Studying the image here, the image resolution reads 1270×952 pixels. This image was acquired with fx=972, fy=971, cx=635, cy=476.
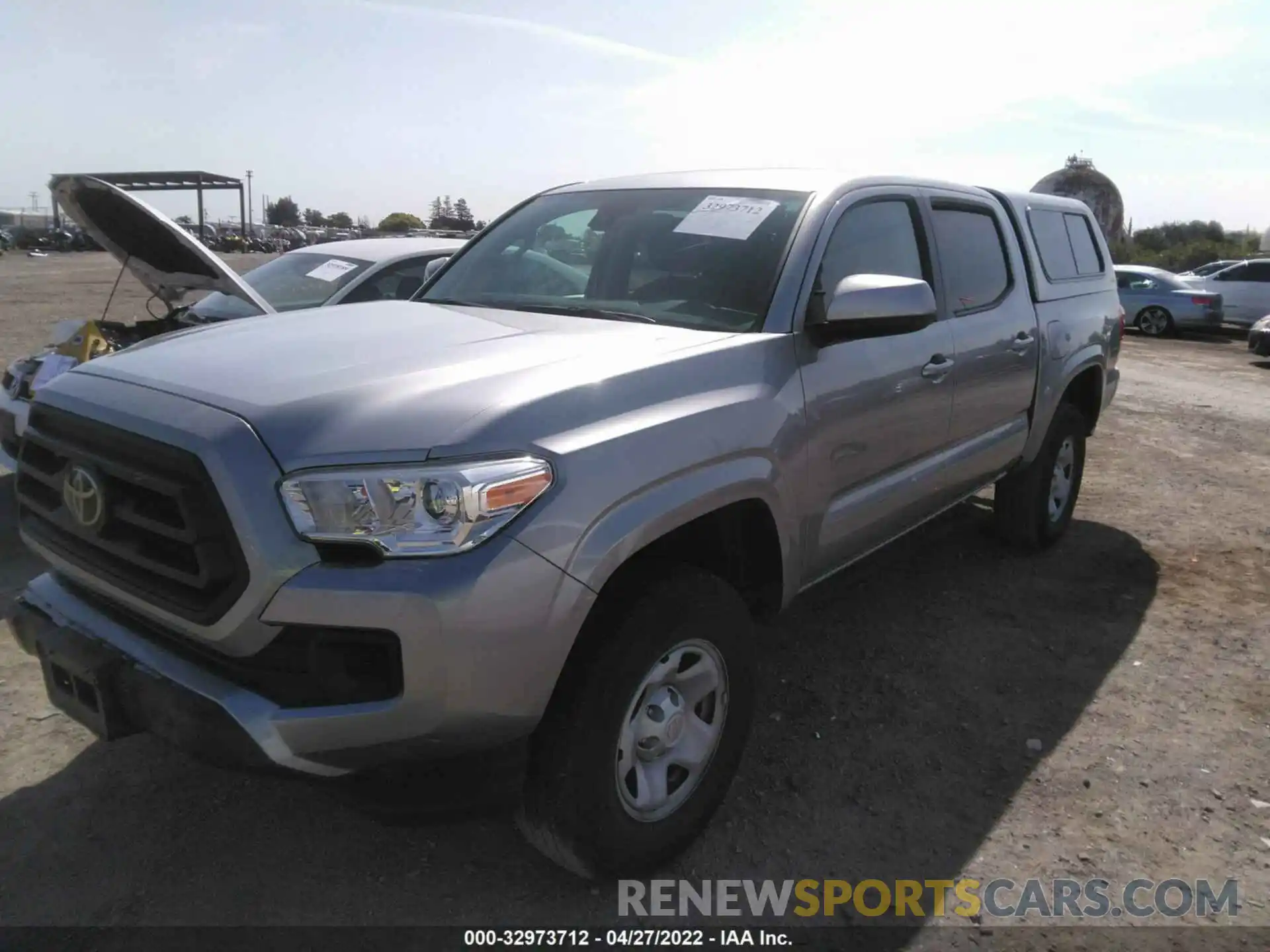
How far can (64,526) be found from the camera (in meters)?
2.52

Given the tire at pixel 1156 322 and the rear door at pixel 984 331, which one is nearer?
the rear door at pixel 984 331

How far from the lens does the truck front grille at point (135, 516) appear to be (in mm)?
2102

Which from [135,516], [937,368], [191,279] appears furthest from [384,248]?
[135,516]

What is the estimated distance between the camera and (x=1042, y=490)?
5.16 metres

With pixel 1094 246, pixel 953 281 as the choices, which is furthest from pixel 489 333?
pixel 1094 246

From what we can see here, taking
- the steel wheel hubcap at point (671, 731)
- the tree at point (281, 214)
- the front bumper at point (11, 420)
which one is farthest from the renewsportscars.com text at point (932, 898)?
the tree at point (281, 214)

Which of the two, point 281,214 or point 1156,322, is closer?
point 1156,322

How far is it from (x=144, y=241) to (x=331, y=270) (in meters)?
1.53

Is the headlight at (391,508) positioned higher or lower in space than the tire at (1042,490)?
higher

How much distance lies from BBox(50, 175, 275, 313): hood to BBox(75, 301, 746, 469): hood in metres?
2.16

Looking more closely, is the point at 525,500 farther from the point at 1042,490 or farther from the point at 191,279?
the point at 191,279

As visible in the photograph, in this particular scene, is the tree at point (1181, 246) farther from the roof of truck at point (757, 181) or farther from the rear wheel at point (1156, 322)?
the roof of truck at point (757, 181)

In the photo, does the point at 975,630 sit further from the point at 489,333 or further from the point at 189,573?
the point at 189,573

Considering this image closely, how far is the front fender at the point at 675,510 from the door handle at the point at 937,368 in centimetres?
105
